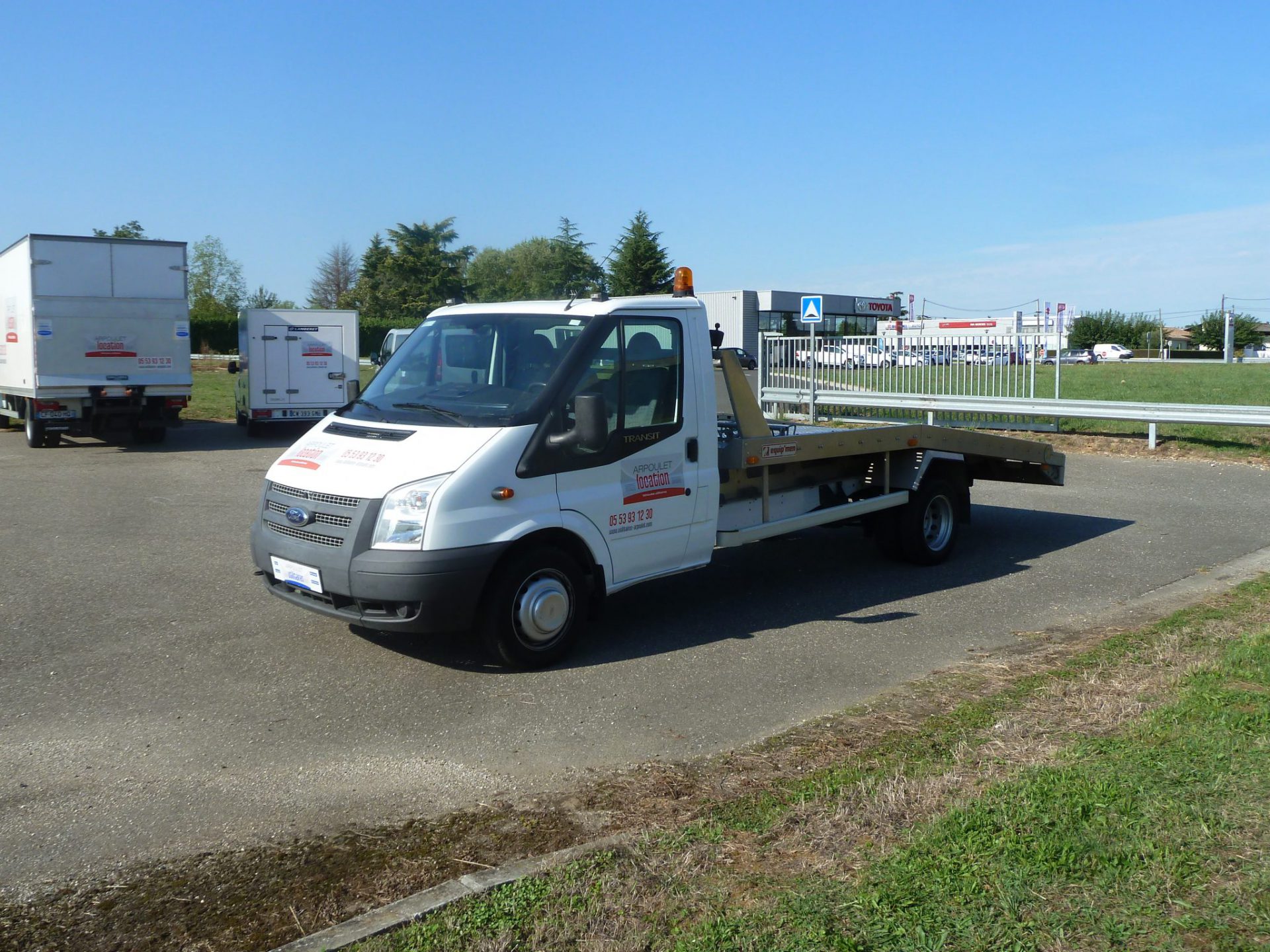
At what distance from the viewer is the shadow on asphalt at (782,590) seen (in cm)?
682

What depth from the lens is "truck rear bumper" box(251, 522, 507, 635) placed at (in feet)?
18.6

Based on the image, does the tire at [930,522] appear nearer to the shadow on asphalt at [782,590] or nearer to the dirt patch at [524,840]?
the shadow on asphalt at [782,590]

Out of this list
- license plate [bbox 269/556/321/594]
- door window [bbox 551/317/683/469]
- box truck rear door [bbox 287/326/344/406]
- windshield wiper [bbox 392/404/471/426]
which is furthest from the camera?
box truck rear door [bbox 287/326/344/406]

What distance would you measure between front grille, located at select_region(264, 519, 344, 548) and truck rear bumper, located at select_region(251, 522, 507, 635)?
0.05 m

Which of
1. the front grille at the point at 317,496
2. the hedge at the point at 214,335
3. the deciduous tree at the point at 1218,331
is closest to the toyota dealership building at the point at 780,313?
the hedge at the point at 214,335

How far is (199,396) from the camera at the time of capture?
1223 inches

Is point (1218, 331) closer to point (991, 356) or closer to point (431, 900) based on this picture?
point (991, 356)

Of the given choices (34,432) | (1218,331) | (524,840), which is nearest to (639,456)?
(524,840)

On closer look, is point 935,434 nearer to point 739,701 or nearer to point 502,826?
point 739,701

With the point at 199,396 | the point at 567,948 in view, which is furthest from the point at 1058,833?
the point at 199,396

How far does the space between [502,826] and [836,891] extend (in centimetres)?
140

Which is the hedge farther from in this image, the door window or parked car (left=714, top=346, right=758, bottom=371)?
the door window

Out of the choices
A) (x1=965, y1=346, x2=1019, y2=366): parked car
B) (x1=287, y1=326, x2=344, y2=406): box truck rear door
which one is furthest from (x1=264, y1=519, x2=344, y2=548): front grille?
(x1=965, y1=346, x2=1019, y2=366): parked car

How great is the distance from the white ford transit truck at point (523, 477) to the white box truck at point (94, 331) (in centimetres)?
1303
